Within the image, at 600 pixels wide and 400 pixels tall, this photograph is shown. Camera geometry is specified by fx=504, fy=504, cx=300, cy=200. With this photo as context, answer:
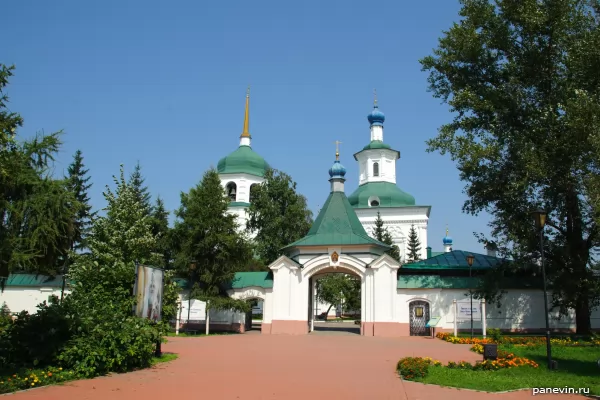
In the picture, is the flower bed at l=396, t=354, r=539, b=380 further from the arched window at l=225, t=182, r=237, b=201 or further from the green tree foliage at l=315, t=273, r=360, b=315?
the arched window at l=225, t=182, r=237, b=201

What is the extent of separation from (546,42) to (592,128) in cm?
506

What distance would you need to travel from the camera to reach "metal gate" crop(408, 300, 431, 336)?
80.6 ft

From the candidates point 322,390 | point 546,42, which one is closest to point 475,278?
point 546,42

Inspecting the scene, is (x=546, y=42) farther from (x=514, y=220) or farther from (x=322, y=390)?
(x=322, y=390)

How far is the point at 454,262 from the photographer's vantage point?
2742 cm

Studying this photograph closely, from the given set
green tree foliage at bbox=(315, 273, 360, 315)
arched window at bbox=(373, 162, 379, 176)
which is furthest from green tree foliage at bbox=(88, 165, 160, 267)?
arched window at bbox=(373, 162, 379, 176)

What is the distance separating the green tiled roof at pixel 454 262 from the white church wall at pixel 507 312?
198 cm

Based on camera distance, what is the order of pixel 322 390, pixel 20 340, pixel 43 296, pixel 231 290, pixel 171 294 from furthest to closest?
pixel 43 296 < pixel 231 290 < pixel 171 294 < pixel 20 340 < pixel 322 390

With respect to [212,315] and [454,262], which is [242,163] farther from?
[454,262]

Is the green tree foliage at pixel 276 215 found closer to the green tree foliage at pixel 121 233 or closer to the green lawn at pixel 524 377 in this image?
the green tree foliage at pixel 121 233

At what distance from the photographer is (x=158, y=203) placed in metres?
38.7

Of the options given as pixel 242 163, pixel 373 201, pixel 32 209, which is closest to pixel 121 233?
pixel 32 209

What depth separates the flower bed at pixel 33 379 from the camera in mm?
8297

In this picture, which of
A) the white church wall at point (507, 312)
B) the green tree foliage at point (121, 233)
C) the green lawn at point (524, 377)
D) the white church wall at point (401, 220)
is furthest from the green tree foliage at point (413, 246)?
the green lawn at point (524, 377)
